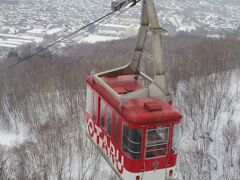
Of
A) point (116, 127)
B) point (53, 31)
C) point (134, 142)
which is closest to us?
point (134, 142)

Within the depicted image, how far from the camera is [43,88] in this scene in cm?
Result: 3178

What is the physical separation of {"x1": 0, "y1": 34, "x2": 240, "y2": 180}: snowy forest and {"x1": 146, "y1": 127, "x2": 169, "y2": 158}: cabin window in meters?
15.1

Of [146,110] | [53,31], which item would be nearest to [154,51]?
[146,110]

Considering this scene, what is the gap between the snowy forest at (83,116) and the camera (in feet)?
81.1

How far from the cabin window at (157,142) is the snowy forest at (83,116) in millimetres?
15085

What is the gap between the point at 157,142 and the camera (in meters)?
8.37

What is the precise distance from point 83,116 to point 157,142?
21.3 meters

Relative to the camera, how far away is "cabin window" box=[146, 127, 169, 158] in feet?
27.3

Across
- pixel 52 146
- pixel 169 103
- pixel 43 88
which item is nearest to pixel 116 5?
pixel 169 103

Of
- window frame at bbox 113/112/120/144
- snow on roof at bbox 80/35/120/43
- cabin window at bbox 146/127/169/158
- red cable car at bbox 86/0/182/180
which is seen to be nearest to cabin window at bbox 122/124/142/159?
red cable car at bbox 86/0/182/180

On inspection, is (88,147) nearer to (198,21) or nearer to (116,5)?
(116,5)

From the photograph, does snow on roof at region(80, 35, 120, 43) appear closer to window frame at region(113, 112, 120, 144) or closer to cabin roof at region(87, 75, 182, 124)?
window frame at region(113, 112, 120, 144)

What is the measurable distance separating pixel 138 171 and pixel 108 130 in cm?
157

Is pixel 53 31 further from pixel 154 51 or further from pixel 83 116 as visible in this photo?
pixel 154 51
